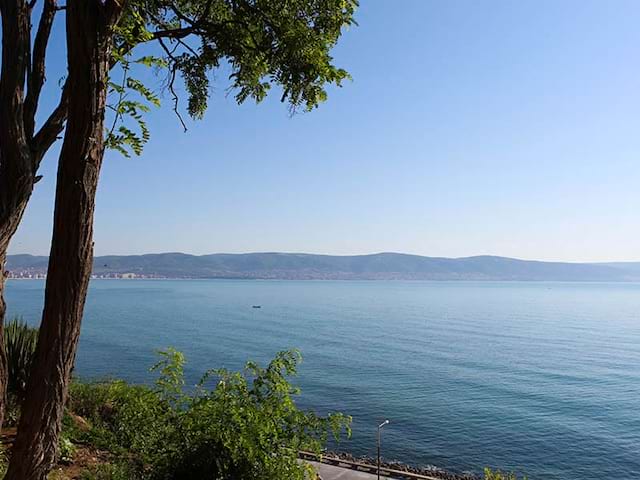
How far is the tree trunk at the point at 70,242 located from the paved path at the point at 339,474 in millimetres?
15010

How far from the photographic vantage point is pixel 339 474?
16797mm

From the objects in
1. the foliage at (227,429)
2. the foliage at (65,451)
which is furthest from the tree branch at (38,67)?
the foliage at (65,451)

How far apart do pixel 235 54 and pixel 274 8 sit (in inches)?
25.1

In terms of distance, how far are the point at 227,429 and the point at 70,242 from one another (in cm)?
288

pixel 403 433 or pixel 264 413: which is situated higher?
pixel 264 413

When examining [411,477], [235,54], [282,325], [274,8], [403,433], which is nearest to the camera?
[274,8]

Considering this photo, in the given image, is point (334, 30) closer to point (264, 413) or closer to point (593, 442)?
point (264, 413)

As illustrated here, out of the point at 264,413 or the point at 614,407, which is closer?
the point at 264,413

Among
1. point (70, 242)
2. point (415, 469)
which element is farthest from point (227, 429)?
point (415, 469)

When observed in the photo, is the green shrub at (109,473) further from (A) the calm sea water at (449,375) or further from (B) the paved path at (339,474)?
(A) the calm sea water at (449,375)

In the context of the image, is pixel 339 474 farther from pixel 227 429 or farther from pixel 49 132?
pixel 49 132

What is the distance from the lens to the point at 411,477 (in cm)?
1839

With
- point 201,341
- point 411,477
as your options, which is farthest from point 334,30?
point 201,341

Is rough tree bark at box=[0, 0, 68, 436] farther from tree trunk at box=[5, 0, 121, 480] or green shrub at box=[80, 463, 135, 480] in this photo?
green shrub at box=[80, 463, 135, 480]
